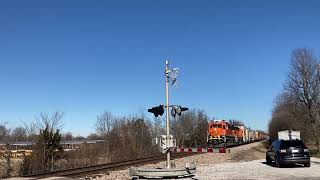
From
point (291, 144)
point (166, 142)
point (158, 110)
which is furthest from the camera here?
point (291, 144)

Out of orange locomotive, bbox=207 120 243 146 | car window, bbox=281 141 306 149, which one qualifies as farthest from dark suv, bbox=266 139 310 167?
orange locomotive, bbox=207 120 243 146

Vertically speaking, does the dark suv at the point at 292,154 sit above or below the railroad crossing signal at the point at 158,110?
below

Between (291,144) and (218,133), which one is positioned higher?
(218,133)

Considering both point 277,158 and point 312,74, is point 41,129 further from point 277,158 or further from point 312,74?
point 312,74

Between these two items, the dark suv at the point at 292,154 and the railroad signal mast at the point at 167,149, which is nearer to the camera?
the railroad signal mast at the point at 167,149

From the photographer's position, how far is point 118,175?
24.5 meters

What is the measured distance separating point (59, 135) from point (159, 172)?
18.0 metres

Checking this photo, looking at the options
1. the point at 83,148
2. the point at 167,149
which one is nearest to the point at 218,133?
the point at 83,148

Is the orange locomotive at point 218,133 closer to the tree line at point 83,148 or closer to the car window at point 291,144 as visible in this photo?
the tree line at point 83,148

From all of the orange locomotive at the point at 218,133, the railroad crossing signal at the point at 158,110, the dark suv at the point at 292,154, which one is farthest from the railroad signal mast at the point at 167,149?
the orange locomotive at the point at 218,133

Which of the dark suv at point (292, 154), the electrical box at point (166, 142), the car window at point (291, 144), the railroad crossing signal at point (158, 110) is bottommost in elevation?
the dark suv at point (292, 154)

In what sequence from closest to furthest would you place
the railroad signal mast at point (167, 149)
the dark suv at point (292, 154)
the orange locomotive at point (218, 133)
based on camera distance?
the railroad signal mast at point (167, 149) < the dark suv at point (292, 154) < the orange locomotive at point (218, 133)

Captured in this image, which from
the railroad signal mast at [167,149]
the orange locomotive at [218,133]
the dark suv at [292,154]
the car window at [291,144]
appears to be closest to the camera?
the railroad signal mast at [167,149]

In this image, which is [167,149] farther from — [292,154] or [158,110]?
[292,154]
